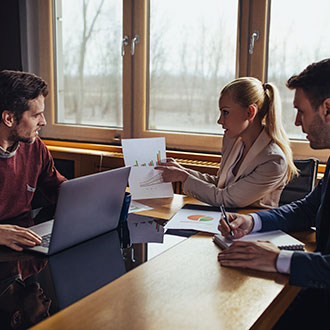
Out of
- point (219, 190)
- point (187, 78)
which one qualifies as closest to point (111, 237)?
point (219, 190)

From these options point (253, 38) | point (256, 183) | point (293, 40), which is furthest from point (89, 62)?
point (256, 183)

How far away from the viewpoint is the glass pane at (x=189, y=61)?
3180 millimetres

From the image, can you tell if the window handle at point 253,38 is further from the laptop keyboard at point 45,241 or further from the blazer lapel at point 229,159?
the laptop keyboard at point 45,241

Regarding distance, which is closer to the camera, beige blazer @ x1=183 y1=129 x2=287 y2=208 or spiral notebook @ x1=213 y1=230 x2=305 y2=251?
spiral notebook @ x1=213 y1=230 x2=305 y2=251

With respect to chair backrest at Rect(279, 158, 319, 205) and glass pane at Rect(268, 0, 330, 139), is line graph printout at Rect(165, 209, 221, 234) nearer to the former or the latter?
chair backrest at Rect(279, 158, 319, 205)

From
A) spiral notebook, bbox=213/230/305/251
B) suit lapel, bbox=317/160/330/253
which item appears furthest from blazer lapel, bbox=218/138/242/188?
suit lapel, bbox=317/160/330/253

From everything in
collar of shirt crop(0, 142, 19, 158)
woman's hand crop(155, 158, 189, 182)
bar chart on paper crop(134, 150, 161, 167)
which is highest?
collar of shirt crop(0, 142, 19, 158)

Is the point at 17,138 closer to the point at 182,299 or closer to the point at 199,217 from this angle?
the point at 199,217

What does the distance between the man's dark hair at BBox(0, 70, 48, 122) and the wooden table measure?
1049 mm

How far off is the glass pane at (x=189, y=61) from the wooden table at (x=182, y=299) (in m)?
1.98

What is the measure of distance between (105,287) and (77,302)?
107 millimetres

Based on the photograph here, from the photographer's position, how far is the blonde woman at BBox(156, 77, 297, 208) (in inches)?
81.7

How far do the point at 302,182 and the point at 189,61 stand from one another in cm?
144

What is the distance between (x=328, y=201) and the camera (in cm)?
156
